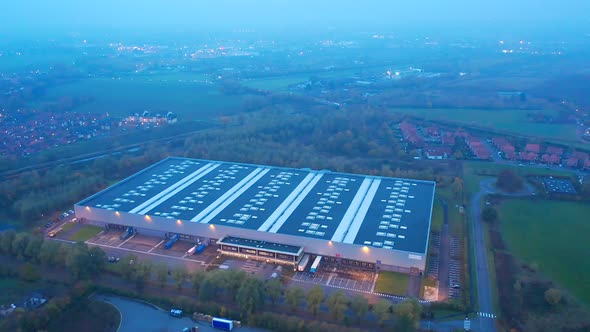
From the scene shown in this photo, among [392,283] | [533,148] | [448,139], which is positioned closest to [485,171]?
[533,148]

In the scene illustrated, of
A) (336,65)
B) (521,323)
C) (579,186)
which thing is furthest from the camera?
(336,65)

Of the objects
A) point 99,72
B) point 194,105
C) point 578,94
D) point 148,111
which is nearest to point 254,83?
point 194,105

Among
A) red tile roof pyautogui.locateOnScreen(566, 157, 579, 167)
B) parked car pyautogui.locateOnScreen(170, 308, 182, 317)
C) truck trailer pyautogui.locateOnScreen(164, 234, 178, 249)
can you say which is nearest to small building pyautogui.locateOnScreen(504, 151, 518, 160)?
red tile roof pyautogui.locateOnScreen(566, 157, 579, 167)

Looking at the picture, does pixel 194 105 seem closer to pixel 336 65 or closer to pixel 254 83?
pixel 254 83

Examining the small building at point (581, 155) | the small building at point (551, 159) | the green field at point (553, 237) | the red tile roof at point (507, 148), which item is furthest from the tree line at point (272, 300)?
the small building at point (581, 155)

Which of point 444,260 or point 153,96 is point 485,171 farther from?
Result: point 153,96
